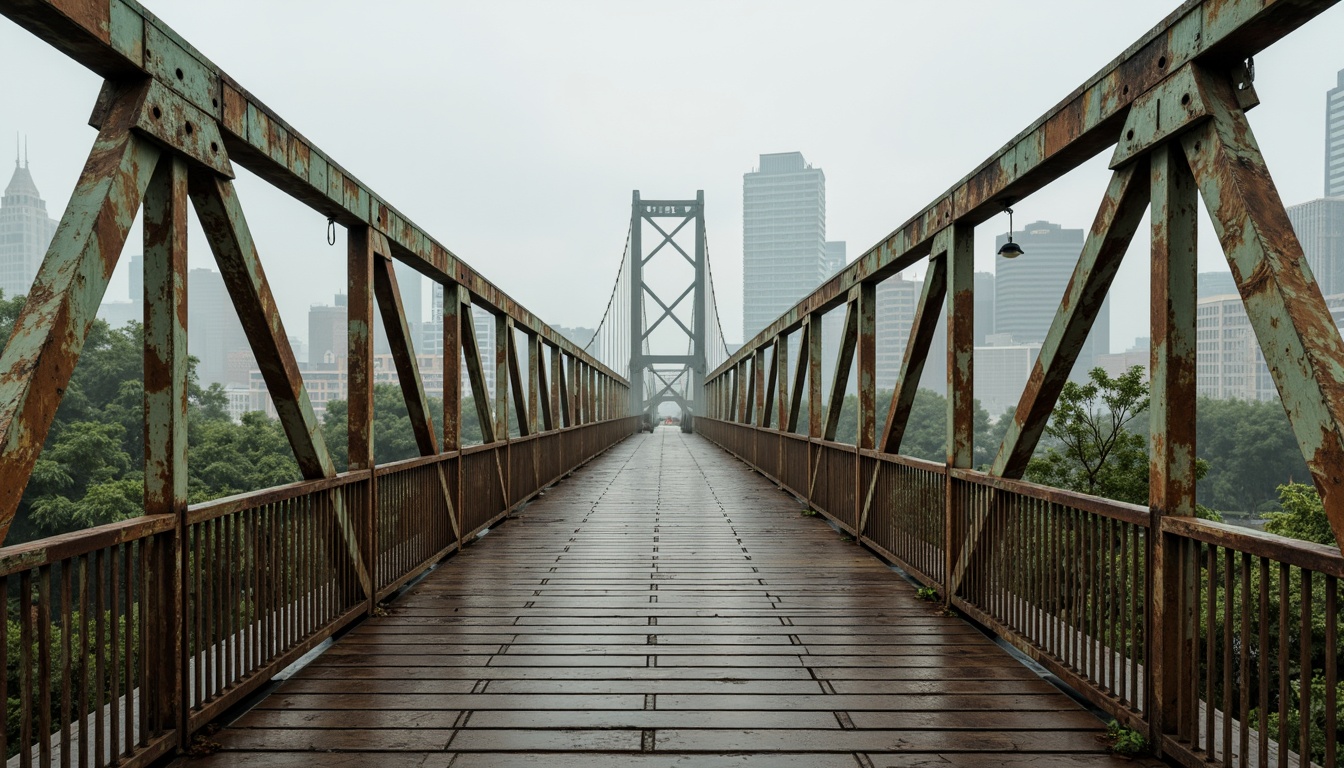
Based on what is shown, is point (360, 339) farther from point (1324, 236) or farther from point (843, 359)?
point (1324, 236)

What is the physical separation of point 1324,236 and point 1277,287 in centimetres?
1916

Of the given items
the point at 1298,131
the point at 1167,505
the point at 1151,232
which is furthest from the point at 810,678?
the point at 1298,131

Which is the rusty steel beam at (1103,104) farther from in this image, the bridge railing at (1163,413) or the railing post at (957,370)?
the railing post at (957,370)

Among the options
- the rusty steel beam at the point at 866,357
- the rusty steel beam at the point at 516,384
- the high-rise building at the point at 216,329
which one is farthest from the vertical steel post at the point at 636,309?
the high-rise building at the point at 216,329

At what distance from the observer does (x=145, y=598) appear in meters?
2.41

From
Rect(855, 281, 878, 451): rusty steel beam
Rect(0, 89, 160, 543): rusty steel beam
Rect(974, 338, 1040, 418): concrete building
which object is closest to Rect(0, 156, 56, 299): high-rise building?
Rect(855, 281, 878, 451): rusty steel beam

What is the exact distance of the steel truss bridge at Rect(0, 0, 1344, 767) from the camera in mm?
2107

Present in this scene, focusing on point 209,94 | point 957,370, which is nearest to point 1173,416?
point 957,370

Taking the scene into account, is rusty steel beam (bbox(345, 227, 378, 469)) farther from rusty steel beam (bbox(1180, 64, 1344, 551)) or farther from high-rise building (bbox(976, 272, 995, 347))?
high-rise building (bbox(976, 272, 995, 347))

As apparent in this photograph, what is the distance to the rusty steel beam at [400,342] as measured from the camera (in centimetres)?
456

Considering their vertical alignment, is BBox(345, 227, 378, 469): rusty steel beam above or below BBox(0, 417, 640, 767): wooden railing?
above

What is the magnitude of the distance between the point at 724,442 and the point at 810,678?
16.1 meters

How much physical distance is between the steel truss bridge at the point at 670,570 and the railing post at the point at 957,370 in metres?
0.02

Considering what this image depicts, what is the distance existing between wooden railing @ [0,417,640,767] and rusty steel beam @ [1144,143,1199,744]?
8.83 ft
